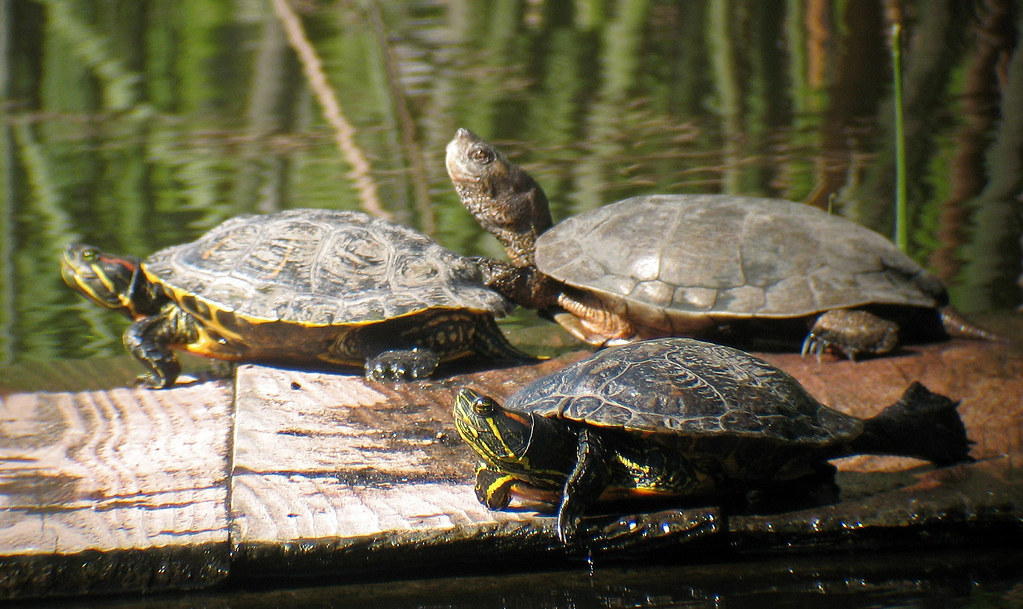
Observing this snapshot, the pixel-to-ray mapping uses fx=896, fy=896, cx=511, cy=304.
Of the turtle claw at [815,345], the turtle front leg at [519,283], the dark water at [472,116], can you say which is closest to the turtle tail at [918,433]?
the turtle claw at [815,345]

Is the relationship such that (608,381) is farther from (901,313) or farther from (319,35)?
(319,35)

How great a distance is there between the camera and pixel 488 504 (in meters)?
2.16

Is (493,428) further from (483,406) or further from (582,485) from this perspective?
(582,485)

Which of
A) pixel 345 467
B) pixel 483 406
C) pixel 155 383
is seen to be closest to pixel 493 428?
pixel 483 406

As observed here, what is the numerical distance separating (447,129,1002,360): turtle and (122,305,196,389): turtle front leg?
1.24 m

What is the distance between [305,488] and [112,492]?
0.49 metres

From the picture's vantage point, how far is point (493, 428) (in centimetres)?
197

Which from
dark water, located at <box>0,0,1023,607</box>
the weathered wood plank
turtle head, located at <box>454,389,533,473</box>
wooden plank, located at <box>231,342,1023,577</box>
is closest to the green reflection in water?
dark water, located at <box>0,0,1023,607</box>

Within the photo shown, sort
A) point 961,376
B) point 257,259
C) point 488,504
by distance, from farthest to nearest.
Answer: point 257,259, point 961,376, point 488,504

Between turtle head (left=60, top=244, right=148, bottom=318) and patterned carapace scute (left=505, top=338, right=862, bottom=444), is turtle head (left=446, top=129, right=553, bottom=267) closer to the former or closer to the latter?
turtle head (left=60, top=244, right=148, bottom=318)

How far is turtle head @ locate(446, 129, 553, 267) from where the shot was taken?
4359mm

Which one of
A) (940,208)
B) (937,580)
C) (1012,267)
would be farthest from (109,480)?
(940,208)

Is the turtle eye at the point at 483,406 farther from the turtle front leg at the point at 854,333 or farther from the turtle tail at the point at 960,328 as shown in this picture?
the turtle tail at the point at 960,328

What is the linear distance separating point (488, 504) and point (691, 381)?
59 centimetres
